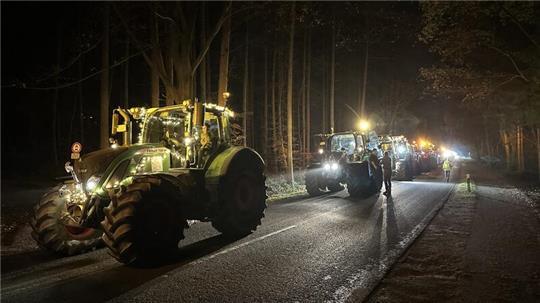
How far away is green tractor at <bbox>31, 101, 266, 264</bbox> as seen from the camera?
660cm

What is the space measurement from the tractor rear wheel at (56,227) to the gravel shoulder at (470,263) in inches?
216

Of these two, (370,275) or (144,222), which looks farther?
(144,222)

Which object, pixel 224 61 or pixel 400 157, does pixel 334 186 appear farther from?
pixel 400 157

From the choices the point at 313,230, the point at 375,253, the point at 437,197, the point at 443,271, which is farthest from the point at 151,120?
the point at 437,197

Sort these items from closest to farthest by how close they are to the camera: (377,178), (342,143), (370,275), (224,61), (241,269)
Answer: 1. (370,275)
2. (241,269)
3. (224,61)
4. (377,178)
5. (342,143)

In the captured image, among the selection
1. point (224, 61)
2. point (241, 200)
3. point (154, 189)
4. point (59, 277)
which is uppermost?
point (224, 61)

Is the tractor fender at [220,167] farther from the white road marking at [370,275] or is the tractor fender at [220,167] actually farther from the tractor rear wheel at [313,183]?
the tractor rear wheel at [313,183]

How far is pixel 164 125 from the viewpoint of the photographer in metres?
9.27

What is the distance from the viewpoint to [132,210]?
638cm

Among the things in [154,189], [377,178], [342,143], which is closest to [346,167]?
[377,178]

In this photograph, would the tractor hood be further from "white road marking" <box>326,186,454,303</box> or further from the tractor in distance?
the tractor in distance

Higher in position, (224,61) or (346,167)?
(224,61)

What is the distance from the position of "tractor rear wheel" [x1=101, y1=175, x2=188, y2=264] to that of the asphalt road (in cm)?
34

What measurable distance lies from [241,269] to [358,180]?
1055cm
